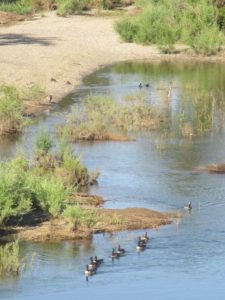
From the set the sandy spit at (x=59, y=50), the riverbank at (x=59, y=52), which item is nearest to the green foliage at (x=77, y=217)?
the riverbank at (x=59, y=52)

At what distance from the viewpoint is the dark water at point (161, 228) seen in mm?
15555

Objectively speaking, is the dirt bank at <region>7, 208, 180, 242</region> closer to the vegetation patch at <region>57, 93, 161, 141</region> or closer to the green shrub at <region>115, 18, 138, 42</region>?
the vegetation patch at <region>57, 93, 161, 141</region>

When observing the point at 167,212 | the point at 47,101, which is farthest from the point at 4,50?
the point at 167,212

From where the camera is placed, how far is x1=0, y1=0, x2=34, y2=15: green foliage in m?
55.2

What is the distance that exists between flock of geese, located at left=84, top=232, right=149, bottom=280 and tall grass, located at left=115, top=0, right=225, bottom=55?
27.2 metres

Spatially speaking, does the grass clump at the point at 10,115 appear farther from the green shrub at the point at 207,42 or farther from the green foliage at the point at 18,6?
the green foliage at the point at 18,6

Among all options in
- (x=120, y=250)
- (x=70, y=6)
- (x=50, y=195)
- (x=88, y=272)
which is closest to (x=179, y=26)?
(x=70, y=6)

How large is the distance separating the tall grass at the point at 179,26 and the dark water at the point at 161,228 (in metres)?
10.3

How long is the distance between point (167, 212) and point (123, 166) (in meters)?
4.18

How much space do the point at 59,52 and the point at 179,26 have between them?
6.29 m

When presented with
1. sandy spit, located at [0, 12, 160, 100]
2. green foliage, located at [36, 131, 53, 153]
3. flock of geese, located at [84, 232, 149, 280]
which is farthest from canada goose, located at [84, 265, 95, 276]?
sandy spit, located at [0, 12, 160, 100]

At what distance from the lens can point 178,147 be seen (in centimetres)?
2608

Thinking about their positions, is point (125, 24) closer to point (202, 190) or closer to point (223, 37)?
point (223, 37)

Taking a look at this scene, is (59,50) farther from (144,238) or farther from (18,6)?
(144,238)
